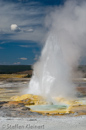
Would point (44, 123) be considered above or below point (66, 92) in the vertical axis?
above

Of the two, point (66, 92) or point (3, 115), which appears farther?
point (66, 92)

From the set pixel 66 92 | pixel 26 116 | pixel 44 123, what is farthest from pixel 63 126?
pixel 66 92

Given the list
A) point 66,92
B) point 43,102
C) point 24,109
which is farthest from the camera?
point 66,92

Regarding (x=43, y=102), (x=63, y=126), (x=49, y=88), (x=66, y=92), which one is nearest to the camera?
(x=63, y=126)

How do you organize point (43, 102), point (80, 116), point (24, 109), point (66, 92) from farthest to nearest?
point (66, 92)
point (43, 102)
point (24, 109)
point (80, 116)

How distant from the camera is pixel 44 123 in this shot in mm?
13695

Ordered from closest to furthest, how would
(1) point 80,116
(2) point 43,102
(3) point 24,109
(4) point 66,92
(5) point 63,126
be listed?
(5) point 63,126
(1) point 80,116
(3) point 24,109
(2) point 43,102
(4) point 66,92

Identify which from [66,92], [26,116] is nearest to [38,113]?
[26,116]

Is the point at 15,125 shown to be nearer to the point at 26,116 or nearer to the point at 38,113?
the point at 26,116

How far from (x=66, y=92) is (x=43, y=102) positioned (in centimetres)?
661

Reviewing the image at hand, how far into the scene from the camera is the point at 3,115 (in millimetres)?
15992

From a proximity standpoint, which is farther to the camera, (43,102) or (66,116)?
(43,102)

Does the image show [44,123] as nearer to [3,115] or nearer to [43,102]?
[3,115]

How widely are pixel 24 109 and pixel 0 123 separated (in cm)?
432
